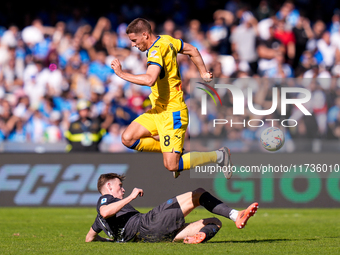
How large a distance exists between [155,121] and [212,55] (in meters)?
7.53

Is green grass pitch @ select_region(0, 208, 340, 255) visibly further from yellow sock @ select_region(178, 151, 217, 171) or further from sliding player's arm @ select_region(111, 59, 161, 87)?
sliding player's arm @ select_region(111, 59, 161, 87)

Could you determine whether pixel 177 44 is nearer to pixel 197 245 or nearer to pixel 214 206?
pixel 214 206

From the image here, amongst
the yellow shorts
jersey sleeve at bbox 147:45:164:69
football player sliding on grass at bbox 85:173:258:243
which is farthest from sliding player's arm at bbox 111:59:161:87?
football player sliding on grass at bbox 85:173:258:243

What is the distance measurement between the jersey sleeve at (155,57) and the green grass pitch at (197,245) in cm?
235

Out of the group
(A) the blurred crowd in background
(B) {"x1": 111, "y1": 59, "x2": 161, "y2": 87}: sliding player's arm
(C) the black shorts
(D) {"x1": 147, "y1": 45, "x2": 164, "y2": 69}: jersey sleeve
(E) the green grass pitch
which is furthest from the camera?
(A) the blurred crowd in background

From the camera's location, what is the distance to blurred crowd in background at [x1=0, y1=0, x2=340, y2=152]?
1412 cm

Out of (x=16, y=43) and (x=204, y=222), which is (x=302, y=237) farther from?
(x=16, y=43)

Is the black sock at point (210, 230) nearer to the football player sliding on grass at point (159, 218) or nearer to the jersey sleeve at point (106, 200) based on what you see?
the football player sliding on grass at point (159, 218)

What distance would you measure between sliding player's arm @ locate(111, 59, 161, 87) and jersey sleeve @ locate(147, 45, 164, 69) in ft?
0.19

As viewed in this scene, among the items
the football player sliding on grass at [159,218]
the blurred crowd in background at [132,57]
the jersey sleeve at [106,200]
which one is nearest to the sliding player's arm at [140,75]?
the football player sliding on grass at [159,218]

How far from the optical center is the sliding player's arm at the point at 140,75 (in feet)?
23.7

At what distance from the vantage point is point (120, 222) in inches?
282

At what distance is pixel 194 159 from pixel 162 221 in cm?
156

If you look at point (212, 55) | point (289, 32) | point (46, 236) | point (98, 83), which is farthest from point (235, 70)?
point (46, 236)
